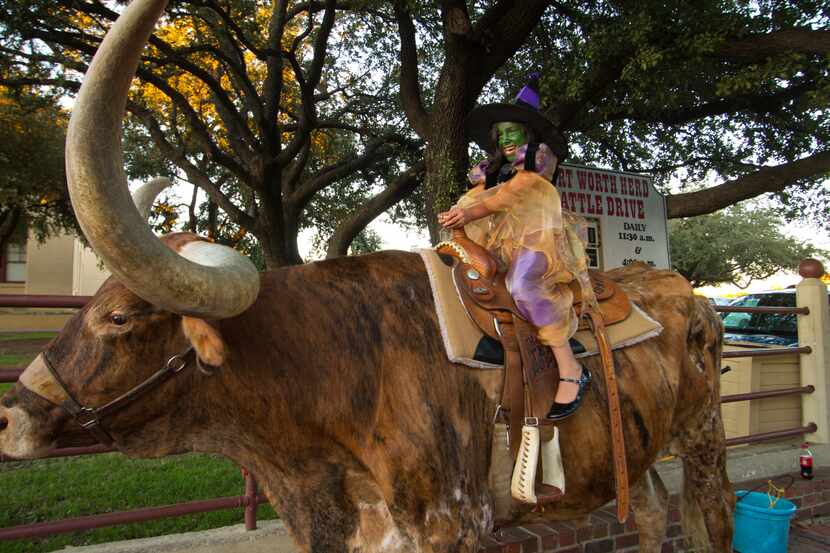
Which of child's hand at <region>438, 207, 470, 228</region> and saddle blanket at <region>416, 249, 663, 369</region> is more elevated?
child's hand at <region>438, 207, 470, 228</region>

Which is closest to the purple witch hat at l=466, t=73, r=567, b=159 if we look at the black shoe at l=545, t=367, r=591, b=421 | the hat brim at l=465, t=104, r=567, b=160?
the hat brim at l=465, t=104, r=567, b=160

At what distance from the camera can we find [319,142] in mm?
13891

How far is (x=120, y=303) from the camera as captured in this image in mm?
1819

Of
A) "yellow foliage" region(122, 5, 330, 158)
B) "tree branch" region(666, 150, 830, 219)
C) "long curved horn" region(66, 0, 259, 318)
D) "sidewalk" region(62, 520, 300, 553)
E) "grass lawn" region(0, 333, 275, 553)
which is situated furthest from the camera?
"yellow foliage" region(122, 5, 330, 158)

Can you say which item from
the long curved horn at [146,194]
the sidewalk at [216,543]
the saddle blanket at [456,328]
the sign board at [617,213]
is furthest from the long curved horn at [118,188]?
the sign board at [617,213]

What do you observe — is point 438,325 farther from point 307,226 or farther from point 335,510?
point 307,226

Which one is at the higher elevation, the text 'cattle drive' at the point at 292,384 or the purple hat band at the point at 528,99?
the purple hat band at the point at 528,99

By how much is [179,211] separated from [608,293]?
58.5 feet

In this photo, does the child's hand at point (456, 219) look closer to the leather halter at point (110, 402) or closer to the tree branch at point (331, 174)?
the leather halter at point (110, 402)

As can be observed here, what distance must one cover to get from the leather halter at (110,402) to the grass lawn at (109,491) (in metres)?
2.85

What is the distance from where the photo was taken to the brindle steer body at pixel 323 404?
1825 millimetres

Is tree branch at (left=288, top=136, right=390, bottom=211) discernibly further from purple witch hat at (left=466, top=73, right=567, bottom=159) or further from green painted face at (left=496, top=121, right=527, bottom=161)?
green painted face at (left=496, top=121, right=527, bottom=161)

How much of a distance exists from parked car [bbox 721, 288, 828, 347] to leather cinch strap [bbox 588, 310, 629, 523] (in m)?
8.31

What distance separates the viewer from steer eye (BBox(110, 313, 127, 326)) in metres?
1.81
